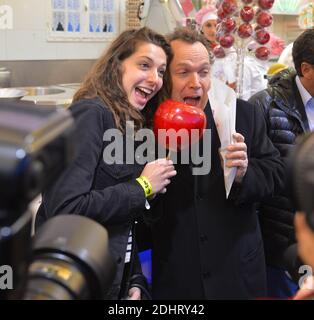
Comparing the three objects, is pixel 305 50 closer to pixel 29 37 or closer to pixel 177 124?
pixel 177 124

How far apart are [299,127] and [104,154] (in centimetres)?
96

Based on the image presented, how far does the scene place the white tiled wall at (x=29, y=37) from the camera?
13.0 ft

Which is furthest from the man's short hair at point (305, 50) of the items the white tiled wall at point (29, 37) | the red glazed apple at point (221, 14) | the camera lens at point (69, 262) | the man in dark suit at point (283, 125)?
the white tiled wall at point (29, 37)

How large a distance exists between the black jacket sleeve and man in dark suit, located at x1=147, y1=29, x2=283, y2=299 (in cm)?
30

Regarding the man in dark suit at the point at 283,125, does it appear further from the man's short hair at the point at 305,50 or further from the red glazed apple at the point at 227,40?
the red glazed apple at the point at 227,40

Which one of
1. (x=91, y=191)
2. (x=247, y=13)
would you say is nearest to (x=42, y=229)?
(x=91, y=191)

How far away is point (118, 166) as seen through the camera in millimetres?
1269

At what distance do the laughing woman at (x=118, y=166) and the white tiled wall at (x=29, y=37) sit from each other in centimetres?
253

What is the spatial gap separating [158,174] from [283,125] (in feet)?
2.56

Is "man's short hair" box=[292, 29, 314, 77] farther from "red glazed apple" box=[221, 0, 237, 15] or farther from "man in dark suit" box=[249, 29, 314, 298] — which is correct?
"red glazed apple" box=[221, 0, 237, 15]

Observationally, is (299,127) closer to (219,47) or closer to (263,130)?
(263,130)

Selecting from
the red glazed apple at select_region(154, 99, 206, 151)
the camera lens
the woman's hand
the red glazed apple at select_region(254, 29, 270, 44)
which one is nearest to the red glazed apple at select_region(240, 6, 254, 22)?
the red glazed apple at select_region(254, 29, 270, 44)

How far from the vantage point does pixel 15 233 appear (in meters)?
0.42
